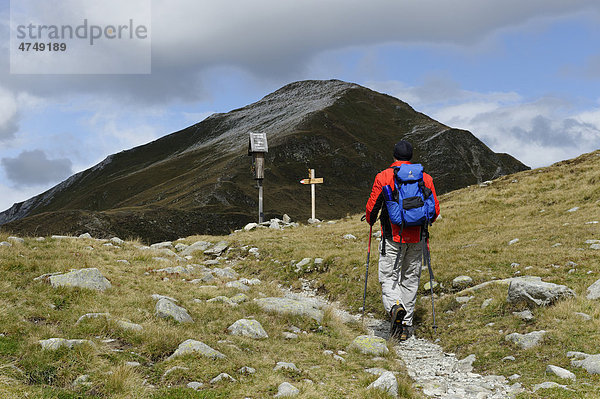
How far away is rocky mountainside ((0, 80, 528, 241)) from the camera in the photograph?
5138 centimetres

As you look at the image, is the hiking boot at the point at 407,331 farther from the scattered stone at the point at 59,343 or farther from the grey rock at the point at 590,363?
the scattered stone at the point at 59,343

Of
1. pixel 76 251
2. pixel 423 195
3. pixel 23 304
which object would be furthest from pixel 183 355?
pixel 76 251

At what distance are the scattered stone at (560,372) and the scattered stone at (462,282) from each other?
14.7ft

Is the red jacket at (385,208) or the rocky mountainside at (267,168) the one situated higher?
the rocky mountainside at (267,168)

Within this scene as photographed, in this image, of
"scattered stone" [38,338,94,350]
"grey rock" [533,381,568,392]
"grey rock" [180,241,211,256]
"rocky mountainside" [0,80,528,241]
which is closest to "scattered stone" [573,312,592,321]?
"grey rock" [533,381,568,392]

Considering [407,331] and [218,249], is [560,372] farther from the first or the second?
[218,249]

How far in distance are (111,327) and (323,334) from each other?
3.58 meters

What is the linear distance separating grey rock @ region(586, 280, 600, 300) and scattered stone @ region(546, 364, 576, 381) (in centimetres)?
264

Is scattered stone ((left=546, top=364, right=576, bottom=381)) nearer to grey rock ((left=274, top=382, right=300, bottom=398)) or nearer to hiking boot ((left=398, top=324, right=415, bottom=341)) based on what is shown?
hiking boot ((left=398, top=324, right=415, bottom=341))

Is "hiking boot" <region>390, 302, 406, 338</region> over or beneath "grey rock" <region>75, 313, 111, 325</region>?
beneath

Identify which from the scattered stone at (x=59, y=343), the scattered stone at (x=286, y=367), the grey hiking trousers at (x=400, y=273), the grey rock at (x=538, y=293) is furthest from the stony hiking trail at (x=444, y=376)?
the scattered stone at (x=59, y=343)

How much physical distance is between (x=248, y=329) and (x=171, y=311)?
144 cm

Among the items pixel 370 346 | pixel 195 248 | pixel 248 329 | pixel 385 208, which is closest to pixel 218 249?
pixel 195 248

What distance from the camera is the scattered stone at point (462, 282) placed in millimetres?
10328
